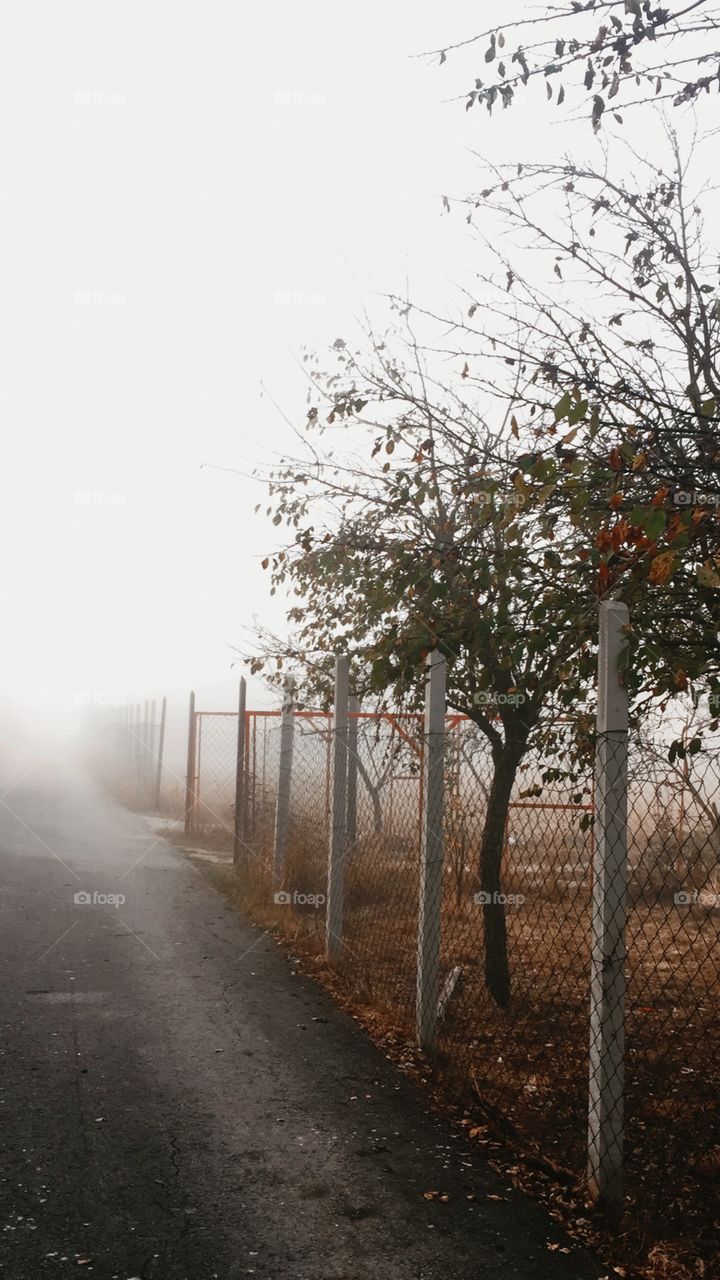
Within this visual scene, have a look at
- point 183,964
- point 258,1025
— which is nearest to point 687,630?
point 258,1025

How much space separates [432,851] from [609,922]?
198cm

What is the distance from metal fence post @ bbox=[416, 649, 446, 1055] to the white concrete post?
185 centimetres

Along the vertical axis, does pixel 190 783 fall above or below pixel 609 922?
above

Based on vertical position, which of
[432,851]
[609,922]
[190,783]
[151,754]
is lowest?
[609,922]

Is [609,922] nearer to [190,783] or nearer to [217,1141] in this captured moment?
Answer: [217,1141]

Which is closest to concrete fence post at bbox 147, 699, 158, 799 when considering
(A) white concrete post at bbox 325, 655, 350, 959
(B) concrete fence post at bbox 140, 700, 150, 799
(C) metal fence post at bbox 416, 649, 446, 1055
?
(B) concrete fence post at bbox 140, 700, 150, 799

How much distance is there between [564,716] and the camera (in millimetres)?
6207

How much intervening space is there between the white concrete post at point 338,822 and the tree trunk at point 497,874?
44.3 inches

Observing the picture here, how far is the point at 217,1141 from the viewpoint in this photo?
4328mm

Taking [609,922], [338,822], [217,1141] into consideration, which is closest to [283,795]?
[338,822]

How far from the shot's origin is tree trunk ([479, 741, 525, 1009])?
22.2 ft

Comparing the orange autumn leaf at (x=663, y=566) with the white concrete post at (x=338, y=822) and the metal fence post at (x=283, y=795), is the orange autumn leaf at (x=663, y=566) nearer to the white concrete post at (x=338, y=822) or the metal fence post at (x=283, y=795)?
the white concrete post at (x=338, y=822)

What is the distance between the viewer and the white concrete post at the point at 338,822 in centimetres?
758

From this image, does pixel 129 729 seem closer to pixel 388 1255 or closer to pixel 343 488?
pixel 343 488
